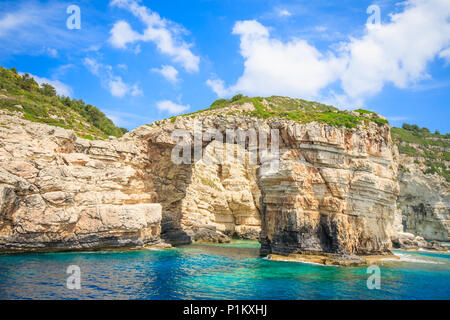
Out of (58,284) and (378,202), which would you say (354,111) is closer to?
(378,202)

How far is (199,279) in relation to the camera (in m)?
17.1

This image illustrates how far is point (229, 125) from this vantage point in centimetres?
3114

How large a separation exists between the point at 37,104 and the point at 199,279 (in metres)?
32.8

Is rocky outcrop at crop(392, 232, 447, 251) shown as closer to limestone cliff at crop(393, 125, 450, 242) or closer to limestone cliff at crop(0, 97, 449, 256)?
limestone cliff at crop(393, 125, 450, 242)

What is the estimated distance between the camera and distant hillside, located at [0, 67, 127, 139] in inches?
1330

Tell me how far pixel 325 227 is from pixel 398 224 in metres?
39.1

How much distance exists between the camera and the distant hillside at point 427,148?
64.5 meters

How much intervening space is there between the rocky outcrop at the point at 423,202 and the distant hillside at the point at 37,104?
5923cm

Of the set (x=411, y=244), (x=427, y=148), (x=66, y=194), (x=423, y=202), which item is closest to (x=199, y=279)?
(x=66, y=194)

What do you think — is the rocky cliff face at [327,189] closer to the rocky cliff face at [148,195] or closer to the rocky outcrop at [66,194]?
the rocky cliff face at [148,195]

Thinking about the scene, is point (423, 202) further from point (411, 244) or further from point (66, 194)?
point (66, 194)

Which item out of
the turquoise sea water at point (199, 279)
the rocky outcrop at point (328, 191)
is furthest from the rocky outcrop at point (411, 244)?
the turquoise sea water at point (199, 279)
